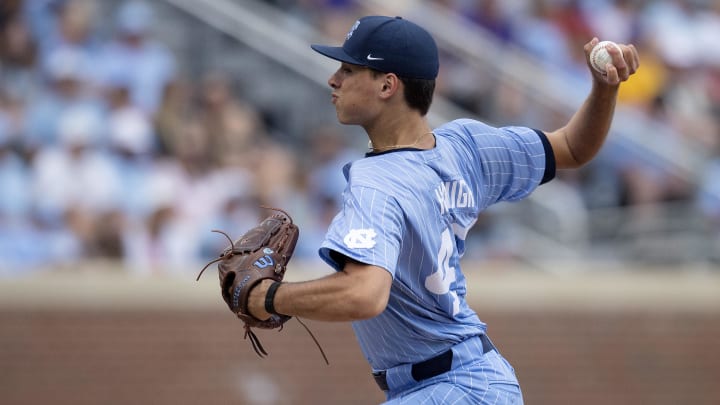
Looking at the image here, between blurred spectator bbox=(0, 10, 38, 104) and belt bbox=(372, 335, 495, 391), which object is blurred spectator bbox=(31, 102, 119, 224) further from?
belt bbox=(372, 335, 495, 391)

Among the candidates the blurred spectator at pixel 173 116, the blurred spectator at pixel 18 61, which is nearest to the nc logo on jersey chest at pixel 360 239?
the blurred spectator at pixel 173 116

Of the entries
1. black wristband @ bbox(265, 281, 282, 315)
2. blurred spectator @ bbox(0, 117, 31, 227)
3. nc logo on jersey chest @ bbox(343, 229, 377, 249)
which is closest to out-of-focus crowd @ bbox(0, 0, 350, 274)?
blurred spectator @ bbox(0, 117, 31, 227)

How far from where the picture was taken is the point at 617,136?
10.2m

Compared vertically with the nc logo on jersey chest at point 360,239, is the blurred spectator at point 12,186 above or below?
below

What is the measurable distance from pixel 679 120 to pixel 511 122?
1.66 metres

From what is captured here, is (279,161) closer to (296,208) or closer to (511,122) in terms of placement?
(296,208)

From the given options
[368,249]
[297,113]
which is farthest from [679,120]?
[368,249]

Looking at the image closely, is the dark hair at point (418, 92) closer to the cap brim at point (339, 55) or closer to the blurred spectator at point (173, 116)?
the cap brim at point (339, 55)

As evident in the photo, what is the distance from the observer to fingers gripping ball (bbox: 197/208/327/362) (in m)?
3.92

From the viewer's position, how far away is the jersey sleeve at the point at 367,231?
373 cm

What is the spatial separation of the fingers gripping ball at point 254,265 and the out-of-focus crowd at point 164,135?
16.9ft

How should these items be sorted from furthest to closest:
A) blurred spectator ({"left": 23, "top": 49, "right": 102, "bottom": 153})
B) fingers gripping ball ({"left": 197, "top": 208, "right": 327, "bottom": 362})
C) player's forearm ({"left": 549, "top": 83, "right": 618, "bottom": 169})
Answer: blurred spectator ({"left": 23, "top": 49, "right": 102, "bottom": 153}) < player's forearm ({"left": 549, "top": 83, "right": 618, "bottom": 169}) < fingers gripping ball ({"left": 197, "top": 208, "right": 327, "bottom": 362})

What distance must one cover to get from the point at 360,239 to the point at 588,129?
4.45 feet

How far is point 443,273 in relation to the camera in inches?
164
